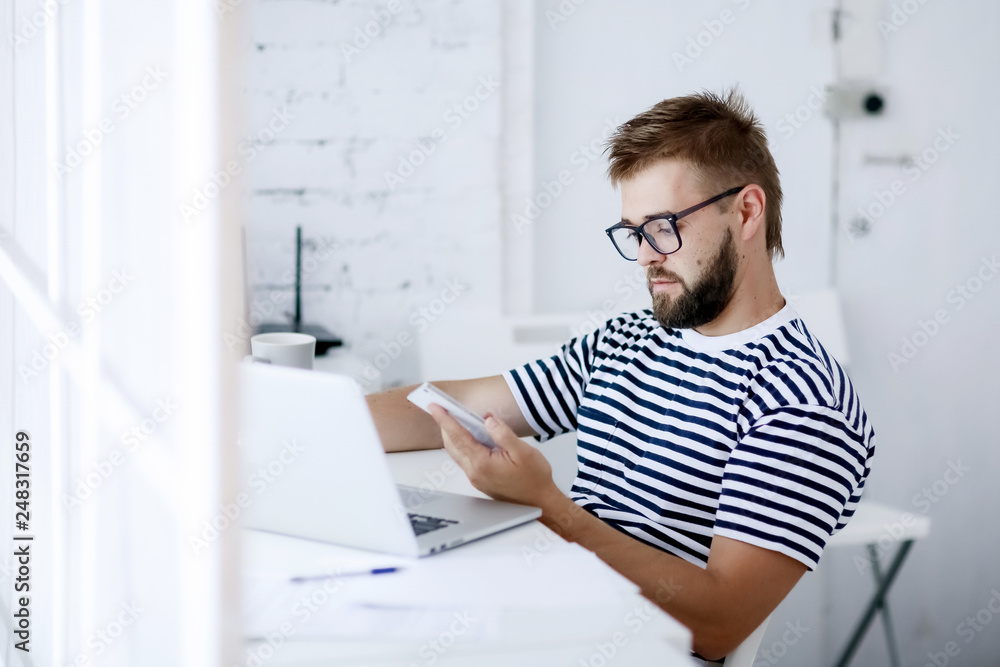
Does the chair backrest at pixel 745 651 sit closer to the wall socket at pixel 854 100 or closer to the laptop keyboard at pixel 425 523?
the laptop keyboard at pixel 425 523

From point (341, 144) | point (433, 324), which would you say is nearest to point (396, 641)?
point (433, 324)

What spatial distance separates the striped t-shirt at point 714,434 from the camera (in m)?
0.91

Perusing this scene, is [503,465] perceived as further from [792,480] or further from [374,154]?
[374,154]

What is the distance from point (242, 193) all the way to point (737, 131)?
93 centimetres

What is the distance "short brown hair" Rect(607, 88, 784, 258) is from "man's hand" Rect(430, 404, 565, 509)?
0.43 metres

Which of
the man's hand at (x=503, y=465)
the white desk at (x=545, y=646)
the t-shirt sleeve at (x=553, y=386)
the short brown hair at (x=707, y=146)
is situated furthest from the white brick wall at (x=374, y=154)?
the white desk at (x=545, y=646)

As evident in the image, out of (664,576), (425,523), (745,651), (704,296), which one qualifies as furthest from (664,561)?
(704,296)

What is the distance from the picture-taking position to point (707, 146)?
1124 mm

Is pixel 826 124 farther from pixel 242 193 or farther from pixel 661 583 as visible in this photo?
pixel 242 193

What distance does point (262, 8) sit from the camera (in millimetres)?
1647

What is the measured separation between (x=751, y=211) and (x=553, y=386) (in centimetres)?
38

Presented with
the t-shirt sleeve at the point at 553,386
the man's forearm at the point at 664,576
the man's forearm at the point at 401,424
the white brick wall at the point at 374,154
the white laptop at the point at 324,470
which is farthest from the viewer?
the white brick wall at the point at 374,154

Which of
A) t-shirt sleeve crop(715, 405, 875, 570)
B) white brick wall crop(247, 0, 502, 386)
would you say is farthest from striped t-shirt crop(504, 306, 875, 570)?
white brick wall crop(247, 0, 502, 386)

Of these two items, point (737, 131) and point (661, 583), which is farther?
point (737, 131)
